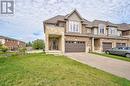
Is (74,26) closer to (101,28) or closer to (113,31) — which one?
(101,28)

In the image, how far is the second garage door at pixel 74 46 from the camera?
1030 inches

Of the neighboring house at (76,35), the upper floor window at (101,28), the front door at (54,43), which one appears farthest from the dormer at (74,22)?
the upper floor window at (101,28)

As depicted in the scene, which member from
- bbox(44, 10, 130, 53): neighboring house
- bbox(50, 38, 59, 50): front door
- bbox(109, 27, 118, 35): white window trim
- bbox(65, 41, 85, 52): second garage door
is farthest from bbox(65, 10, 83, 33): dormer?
bbox(109, 27, 118, 35): white window trim

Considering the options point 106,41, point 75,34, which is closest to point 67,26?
point 75,34

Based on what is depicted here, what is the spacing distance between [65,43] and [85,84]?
1887cm

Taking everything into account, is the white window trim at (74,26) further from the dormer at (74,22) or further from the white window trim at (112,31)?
the white window trim at (112,31)

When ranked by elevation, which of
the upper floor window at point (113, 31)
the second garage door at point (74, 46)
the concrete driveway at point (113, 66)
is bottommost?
the concrete driveway at point (113, 66)

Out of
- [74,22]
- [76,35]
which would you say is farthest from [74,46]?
[74,22]

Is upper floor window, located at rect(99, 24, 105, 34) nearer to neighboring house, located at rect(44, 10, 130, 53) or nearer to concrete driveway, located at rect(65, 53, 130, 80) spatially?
neighboring house, located at rect(44, 10, 130, 53)

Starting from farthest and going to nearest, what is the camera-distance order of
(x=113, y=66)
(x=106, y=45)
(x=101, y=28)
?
(x=101, y=28) < (x=106, y=45) < (x=113, y=66)

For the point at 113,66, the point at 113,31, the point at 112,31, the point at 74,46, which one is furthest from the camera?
the point at 113,31

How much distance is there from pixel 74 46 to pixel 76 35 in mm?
2204

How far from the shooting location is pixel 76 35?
88.1ft

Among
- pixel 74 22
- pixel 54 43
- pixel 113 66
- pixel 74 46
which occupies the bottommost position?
pixel 113 66
